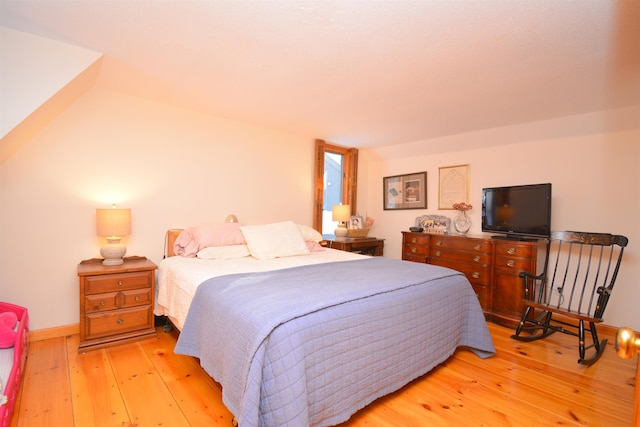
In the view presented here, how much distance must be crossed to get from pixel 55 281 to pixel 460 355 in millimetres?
3411

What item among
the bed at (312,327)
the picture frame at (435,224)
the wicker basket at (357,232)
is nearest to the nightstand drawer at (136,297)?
the bed at (312,327)

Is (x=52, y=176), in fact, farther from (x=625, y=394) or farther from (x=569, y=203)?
(x=569, y=203)

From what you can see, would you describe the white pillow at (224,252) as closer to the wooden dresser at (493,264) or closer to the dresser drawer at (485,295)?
the wooden dresser at (493,264)

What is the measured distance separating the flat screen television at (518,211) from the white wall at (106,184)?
2703mm

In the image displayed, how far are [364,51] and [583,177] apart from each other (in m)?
2.71

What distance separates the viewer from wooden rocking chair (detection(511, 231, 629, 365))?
2.28 meters

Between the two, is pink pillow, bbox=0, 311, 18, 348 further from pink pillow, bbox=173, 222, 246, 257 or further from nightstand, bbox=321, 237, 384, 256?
nightstand, bbox=321, 237, 384, 256

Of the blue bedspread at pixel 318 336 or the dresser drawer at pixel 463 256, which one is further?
the dresser drawer at pixel 463 256

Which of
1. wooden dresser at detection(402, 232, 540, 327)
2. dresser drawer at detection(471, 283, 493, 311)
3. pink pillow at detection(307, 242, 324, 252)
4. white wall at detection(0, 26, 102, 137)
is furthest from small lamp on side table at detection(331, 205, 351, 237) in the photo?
white wall at detection(0, 26, 102, 137)

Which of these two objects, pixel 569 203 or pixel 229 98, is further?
Result: pixel 569 203

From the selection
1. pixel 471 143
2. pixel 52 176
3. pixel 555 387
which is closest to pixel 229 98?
pixel 52 176

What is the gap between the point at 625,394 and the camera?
188 cm

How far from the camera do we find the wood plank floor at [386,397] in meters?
1.61

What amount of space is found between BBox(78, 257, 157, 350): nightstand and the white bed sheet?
0.41ft
